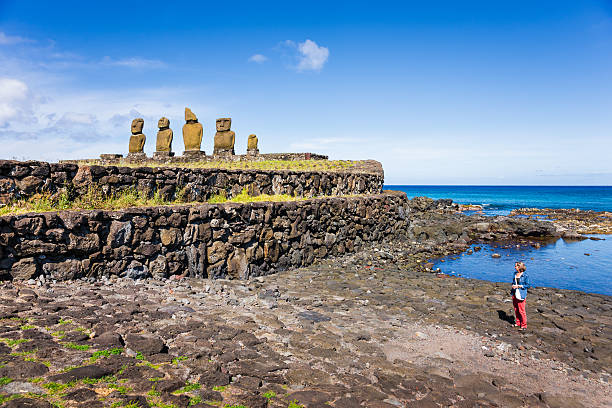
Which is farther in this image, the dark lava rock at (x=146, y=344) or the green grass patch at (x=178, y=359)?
the dark lava rock at (x=146, y=344)

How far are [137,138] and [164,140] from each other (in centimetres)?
209

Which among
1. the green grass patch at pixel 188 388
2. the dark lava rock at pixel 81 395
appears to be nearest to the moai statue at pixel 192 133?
the green grass patch at pixel 188 388

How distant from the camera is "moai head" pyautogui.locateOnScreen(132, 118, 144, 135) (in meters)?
23.0

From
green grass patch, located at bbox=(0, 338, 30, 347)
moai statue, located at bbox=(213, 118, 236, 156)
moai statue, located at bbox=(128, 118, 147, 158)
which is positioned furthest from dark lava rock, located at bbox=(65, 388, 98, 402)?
moai statue, located at bbox=(128, 118, 147, 158)

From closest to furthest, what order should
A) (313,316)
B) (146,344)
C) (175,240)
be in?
(146,344), (313,316), (175,240)

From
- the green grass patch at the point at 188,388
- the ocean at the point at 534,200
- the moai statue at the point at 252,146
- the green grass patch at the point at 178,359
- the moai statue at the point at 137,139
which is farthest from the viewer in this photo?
the ocean at the point at 534,200

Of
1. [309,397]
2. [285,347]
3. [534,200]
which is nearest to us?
[309,397]

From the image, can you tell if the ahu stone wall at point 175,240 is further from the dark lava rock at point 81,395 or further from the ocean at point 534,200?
the ocean at point 534,200

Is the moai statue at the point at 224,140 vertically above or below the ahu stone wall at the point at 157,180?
above

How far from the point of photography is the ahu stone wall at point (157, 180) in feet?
27.0

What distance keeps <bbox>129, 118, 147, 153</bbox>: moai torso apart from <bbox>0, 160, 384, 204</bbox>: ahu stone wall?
11682mm

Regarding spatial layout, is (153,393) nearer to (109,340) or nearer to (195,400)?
(195,400)

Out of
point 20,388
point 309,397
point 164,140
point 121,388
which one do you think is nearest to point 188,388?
point 121,388

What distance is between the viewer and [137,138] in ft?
75.3
